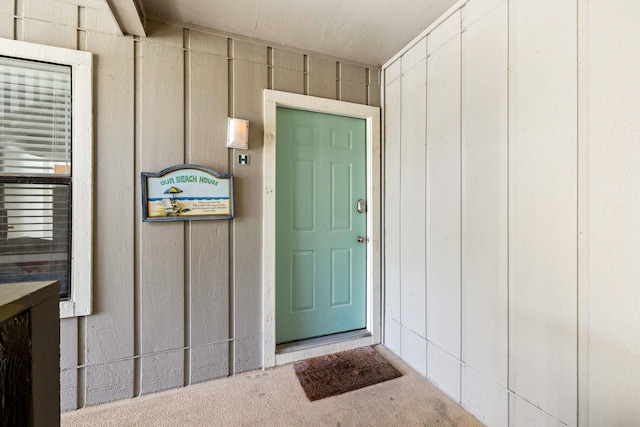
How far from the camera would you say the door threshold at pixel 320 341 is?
2.20 meters

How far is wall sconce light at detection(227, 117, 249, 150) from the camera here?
6.36 ft

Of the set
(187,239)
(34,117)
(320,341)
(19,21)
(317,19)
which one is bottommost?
(320,341)

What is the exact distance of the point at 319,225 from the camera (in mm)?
2322

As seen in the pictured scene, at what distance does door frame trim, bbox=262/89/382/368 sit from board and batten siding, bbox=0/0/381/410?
0.07 metres

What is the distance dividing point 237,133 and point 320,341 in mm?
1752

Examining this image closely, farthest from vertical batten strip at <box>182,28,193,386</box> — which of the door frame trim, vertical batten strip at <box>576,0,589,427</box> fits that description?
vertical batten strip at <box>576,0,589,427</box>

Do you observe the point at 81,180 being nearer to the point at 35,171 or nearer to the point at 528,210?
the point at 35,171

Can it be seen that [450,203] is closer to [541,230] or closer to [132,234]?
[541,230]

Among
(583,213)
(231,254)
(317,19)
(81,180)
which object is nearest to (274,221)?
(231,254)

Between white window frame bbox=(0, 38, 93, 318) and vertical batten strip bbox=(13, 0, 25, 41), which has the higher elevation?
vertical batten strip bbox=(13, 0, 25, 41)

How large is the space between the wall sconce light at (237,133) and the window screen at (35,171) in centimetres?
91

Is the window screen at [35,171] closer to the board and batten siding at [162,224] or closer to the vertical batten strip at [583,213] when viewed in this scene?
the board and batten siding at [162,224]

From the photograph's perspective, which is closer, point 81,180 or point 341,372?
point 81,180

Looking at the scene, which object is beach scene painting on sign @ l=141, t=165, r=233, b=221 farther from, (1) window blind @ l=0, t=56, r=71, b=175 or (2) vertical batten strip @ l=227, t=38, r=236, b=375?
(1) window blind @ l=0, t=56, r=71, b=175
